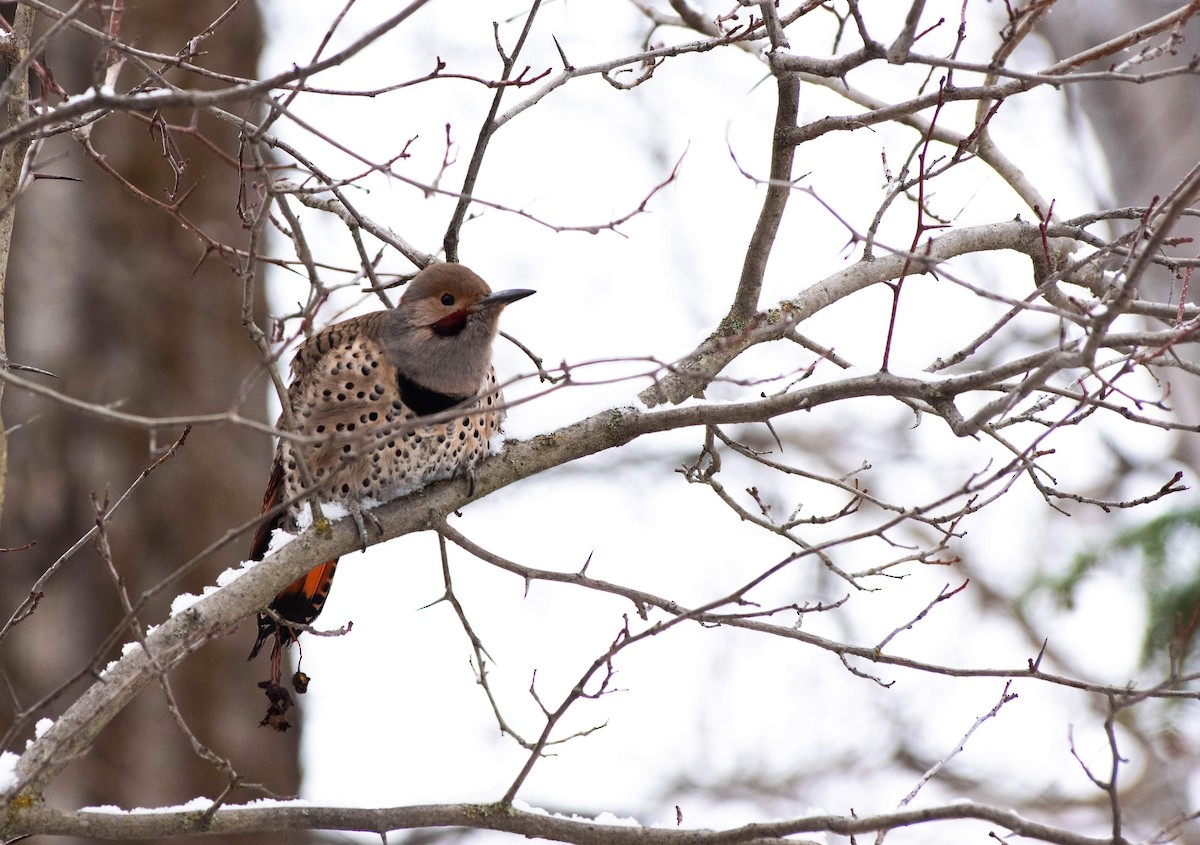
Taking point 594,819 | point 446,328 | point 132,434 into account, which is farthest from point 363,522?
point 132,434

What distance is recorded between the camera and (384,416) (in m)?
4.73

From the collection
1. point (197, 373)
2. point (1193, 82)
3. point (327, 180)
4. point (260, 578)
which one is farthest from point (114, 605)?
point (1193, 82)

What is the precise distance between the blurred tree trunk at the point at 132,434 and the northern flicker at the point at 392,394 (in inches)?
64.1

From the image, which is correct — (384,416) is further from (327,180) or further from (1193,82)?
(1193,82)

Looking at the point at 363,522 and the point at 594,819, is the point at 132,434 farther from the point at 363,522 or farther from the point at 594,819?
the point at 594,819

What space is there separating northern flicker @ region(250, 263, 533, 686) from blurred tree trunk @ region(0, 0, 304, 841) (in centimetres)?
163

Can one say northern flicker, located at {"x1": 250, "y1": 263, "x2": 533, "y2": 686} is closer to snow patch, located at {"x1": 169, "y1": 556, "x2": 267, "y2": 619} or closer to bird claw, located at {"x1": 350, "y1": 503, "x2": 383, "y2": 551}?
bird claw, located at {"x1": 350, "y1": 503, "x2": 383, "y2": 551}

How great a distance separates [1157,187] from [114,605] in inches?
262

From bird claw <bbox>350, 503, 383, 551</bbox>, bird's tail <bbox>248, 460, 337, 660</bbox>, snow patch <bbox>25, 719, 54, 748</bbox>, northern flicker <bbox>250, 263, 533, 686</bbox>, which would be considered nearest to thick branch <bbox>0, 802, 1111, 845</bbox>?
snow patch <bbox>25, 719, 54, 748</bbox>

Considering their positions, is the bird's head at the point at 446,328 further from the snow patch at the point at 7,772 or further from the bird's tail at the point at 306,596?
the snow patch at the point at 7,772

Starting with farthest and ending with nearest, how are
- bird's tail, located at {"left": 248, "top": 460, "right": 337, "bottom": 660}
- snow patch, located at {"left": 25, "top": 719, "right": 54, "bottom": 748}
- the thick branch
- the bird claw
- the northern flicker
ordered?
bird's tail, located at {"left": 248, "top": 460, "right": 337, "bottom": 660}, the northern flicker, the bird claw, snow patch, located at {"left": 25, "top": 719, "right": 54, "bottom": 748}, the thick branch

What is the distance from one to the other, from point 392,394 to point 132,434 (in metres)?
2.32

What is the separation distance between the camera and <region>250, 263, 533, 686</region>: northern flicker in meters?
4.38

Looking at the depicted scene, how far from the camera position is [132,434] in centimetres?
643
